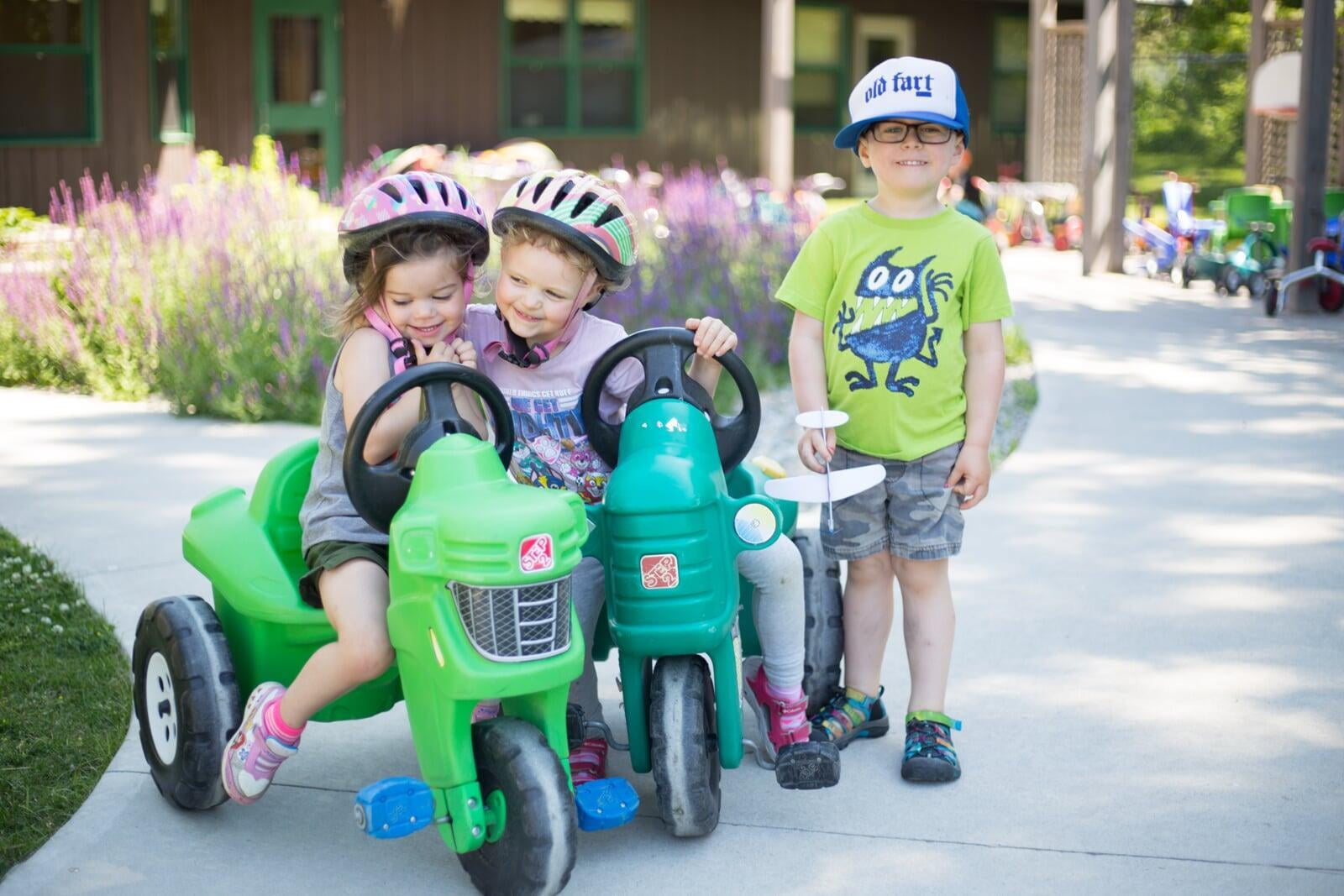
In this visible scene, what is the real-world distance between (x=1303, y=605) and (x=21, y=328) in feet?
21.0

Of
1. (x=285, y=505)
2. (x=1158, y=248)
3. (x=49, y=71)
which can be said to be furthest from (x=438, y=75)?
(x=285, y=505)

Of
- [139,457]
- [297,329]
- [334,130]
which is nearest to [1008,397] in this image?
[297,329]

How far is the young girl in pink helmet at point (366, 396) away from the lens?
2797mm

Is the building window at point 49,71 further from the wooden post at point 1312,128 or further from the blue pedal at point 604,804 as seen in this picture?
the blue pedal at point 604,804

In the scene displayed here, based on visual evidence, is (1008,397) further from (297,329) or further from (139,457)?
(139,457)

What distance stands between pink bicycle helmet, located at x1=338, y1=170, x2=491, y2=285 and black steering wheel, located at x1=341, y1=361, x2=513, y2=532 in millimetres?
366

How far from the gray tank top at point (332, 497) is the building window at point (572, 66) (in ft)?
44.8

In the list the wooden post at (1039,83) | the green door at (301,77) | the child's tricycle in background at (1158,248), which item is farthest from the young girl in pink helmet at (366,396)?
the wooden post at (1039,83)

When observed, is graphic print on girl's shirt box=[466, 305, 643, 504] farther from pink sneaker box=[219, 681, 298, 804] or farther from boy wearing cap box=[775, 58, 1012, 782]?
pink sneaker box=[219, 681, 298, 804]

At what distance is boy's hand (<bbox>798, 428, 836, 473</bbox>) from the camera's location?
10.6ft

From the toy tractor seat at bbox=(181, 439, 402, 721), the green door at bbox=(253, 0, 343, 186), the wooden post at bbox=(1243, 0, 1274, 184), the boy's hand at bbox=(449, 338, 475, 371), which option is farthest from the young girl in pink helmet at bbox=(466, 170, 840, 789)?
the wooden post at bbox=(1243, 0, 1274, 184)

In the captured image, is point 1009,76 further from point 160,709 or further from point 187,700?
point 187,700

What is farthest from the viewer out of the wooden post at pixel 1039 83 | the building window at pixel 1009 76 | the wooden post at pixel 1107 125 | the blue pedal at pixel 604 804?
the building window at pixel 1009 76

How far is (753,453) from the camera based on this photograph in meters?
6.36
